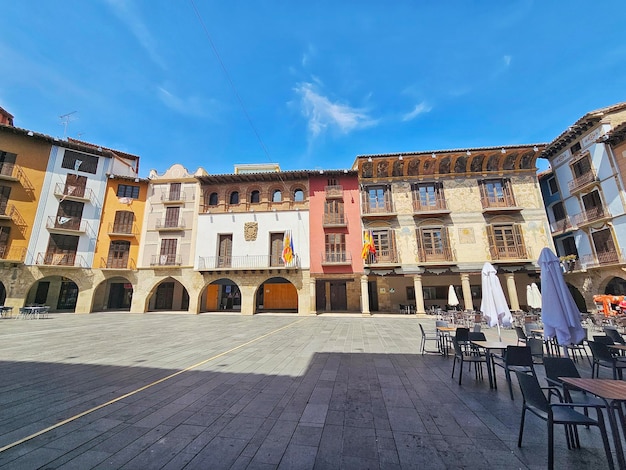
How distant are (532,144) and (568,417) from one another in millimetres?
22503

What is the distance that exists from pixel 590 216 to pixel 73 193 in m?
39.4

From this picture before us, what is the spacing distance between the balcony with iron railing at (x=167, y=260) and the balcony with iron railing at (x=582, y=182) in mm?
30875

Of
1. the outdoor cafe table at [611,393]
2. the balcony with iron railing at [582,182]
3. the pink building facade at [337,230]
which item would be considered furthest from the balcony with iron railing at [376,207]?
the outdoor cafe table at [611,393]

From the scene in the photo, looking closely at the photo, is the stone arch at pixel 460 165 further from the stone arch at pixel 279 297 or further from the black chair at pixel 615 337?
the stone arch at pixel 279 297

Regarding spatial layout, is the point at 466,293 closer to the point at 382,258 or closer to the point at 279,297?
the point at 382,258

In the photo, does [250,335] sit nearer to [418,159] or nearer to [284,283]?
[284,283]

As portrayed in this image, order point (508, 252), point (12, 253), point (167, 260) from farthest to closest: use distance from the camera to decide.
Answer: point (167, 260), point (12, 253), point (508, 252)

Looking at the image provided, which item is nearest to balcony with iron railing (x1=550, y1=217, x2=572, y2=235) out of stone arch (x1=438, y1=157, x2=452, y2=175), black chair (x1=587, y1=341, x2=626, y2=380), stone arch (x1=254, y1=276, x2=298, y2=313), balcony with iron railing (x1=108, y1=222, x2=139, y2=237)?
stone arch (x1=438, y1=157, x2=452, y2=175)

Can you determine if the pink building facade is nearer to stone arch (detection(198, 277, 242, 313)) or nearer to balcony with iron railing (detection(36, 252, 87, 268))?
stone arch (detection(198, 277, 242, 313))

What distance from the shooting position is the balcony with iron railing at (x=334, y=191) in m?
20.7

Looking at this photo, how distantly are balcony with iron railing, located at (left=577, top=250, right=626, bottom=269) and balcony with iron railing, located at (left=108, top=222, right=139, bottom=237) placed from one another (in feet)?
114

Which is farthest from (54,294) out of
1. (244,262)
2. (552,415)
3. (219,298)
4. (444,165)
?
(444,165)

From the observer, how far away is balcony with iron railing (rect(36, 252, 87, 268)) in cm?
1936

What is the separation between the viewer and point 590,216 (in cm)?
1758
